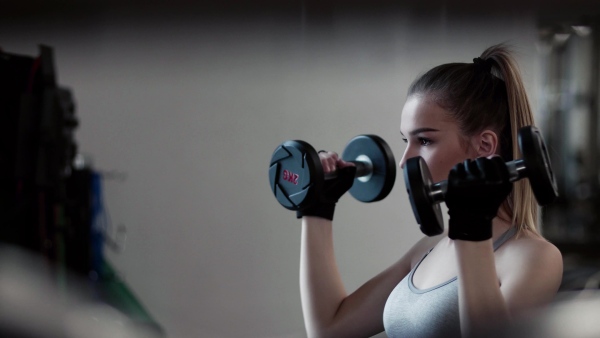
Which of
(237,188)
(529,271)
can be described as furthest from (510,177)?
(237,188)

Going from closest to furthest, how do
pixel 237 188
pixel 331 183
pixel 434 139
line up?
1. pixel 434 139
2. pixel 331 183
3. pixel 237 188

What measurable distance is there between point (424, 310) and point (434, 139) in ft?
0.82

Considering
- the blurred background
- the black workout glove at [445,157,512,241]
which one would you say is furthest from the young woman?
the blurred background

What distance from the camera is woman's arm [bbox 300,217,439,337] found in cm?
116

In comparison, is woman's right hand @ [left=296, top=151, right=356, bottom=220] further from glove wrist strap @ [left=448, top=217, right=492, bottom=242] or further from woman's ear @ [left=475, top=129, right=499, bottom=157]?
glove wrist strap @ [left=448, top=217, right=492, bottom=242]

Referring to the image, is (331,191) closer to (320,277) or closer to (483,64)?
(320,277)

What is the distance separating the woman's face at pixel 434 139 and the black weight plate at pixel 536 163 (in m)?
0.22

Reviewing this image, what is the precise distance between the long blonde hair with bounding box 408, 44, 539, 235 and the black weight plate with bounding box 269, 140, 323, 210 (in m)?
0.20

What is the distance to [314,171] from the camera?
3.35ft

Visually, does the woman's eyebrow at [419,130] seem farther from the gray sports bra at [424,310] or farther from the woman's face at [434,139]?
the gray sports bra at [424,310]

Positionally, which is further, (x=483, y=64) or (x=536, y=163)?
(x=483, y=64)

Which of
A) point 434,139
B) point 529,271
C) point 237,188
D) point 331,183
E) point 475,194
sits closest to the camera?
point 475,194

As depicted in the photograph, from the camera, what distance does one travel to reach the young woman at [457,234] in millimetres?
747

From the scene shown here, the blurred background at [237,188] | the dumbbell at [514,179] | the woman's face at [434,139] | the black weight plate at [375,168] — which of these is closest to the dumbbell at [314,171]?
the black weight plate at [375,168]
